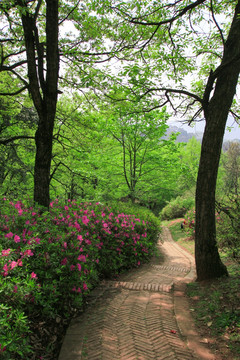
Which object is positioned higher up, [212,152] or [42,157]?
[212,152]

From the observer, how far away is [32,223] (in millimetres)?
3650

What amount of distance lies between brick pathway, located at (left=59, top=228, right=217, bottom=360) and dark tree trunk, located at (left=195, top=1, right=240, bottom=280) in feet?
2.77

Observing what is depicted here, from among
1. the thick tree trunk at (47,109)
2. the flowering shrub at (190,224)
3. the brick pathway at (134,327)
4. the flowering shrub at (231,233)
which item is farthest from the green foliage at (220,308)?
the flowering shrub at (190,224)

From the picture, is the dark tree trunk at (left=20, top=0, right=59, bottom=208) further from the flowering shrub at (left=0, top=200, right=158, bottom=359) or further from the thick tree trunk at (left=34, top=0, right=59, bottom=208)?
the flowering shrub at (left=0, top=200, right=158, bottom=359)

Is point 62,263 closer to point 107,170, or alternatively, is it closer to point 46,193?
point 46,193

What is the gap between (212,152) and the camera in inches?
180

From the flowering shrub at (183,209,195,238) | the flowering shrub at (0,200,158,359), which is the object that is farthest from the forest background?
the flowering shrub at (183,209,195,238)

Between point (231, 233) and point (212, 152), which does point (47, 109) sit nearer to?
point (212, 152)

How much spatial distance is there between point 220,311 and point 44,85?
5.35 metres

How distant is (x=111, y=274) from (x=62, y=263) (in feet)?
8.94

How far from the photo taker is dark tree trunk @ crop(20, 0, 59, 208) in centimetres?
496

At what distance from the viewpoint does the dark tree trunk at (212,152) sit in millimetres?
4504

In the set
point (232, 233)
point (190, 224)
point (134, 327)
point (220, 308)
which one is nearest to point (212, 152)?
point (232, 233)

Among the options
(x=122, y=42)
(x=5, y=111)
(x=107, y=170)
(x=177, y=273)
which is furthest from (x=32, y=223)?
(x=107, y=170)
